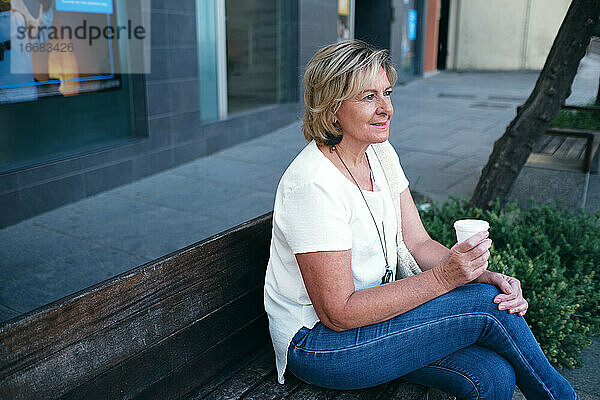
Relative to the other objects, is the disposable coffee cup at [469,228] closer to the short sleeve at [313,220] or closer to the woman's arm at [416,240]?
the short sleeve at [313,220]

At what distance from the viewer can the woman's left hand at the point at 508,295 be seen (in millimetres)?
2020

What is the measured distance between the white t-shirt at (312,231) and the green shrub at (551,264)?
3.78 ft

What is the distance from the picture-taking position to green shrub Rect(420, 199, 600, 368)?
2943mm

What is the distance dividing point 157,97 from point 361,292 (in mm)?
5063

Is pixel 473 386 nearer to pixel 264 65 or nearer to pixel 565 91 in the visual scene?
pixel 565 91

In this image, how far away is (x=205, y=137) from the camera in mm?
7340

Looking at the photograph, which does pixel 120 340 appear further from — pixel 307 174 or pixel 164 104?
pixel 164 104

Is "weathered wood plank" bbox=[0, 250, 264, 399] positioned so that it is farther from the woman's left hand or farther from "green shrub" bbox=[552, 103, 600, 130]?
"green shrub" bbox=[552, 103, 600, 130]

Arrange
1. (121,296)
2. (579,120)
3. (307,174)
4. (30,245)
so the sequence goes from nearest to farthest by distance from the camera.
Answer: (121,296) → (307,174) → (30,245) → (579,120)

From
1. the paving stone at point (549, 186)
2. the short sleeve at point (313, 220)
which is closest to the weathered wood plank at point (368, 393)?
the short sleeve at point (313, 220)

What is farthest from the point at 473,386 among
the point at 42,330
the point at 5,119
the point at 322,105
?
the point at 5,119

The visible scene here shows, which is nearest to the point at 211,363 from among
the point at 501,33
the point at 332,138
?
→ the point at 332,138

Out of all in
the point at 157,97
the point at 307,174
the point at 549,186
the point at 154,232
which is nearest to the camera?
the point at 307,174

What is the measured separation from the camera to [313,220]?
187cm
